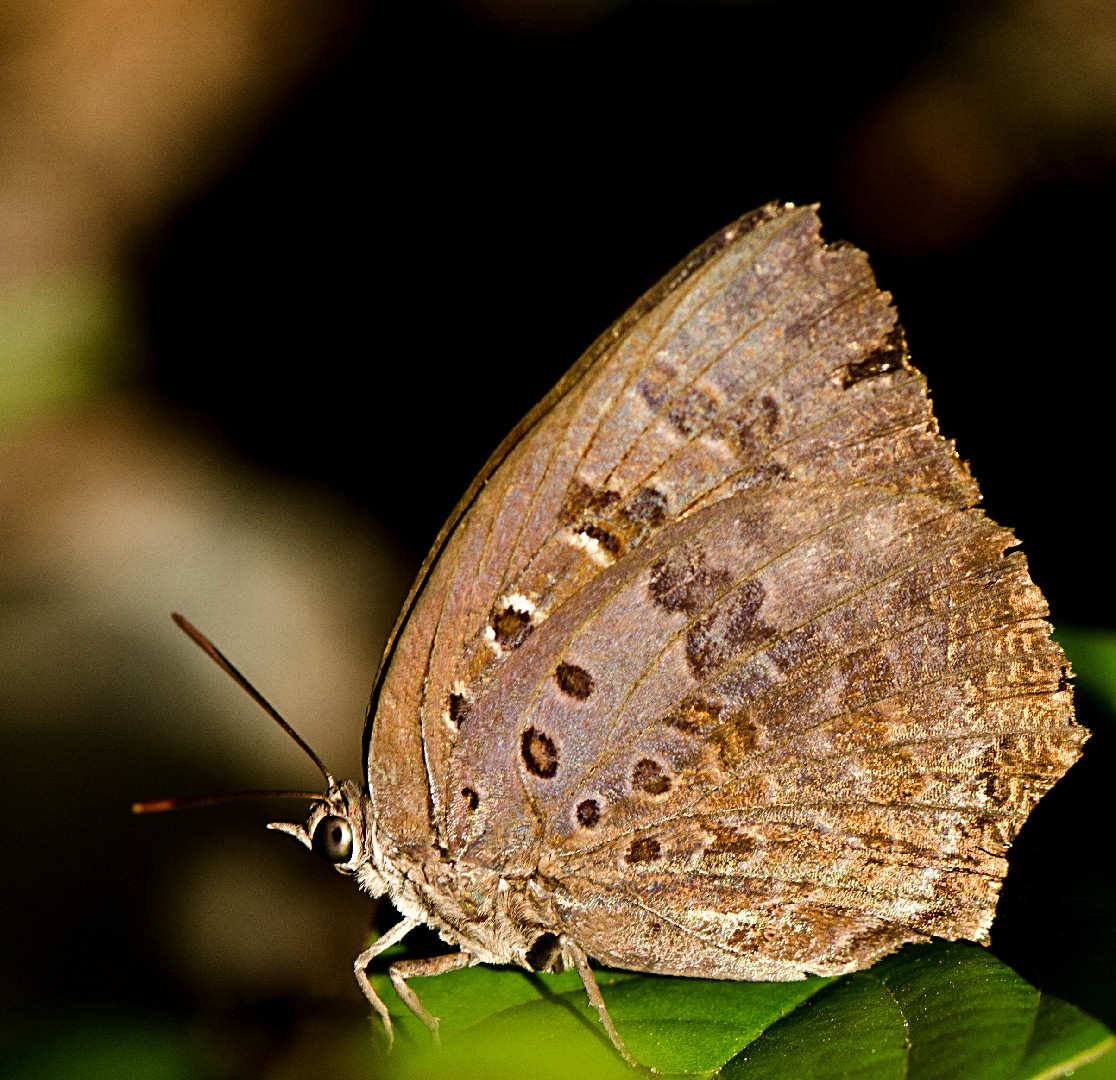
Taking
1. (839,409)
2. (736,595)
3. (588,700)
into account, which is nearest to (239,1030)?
(588,700)

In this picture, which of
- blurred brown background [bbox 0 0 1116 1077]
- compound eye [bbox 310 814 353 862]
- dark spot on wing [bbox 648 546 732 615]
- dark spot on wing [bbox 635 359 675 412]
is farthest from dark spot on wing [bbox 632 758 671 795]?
blurred brown background [bbox 0 0 1116 1077]

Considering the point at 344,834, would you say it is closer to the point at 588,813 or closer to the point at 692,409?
the point at 588,813

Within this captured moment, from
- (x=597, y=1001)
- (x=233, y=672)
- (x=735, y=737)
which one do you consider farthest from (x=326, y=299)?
(x=597, y=1001)

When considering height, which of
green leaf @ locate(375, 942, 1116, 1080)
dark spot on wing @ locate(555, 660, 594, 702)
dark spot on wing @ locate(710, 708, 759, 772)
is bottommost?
green leaf @ locate(375, 942, 1116, 1080)

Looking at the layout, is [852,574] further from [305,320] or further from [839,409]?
[305,320]

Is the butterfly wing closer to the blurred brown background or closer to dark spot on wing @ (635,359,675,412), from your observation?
dark spot on wing @ (635,359,675,412)

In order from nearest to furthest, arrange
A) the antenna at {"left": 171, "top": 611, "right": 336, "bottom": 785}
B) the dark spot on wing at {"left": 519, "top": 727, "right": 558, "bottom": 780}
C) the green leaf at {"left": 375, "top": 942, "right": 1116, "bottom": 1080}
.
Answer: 1. the green leaf at {"left": 375, "top": 942, "right": 1116, "bottom": 1080}
2. the antenna at {"left": 171, "top": 611, "right": 336, "bottom": 785}
3. the dark spot on wing at {"left": 519, "top": 727, "right": 558, "bottom": 780}
